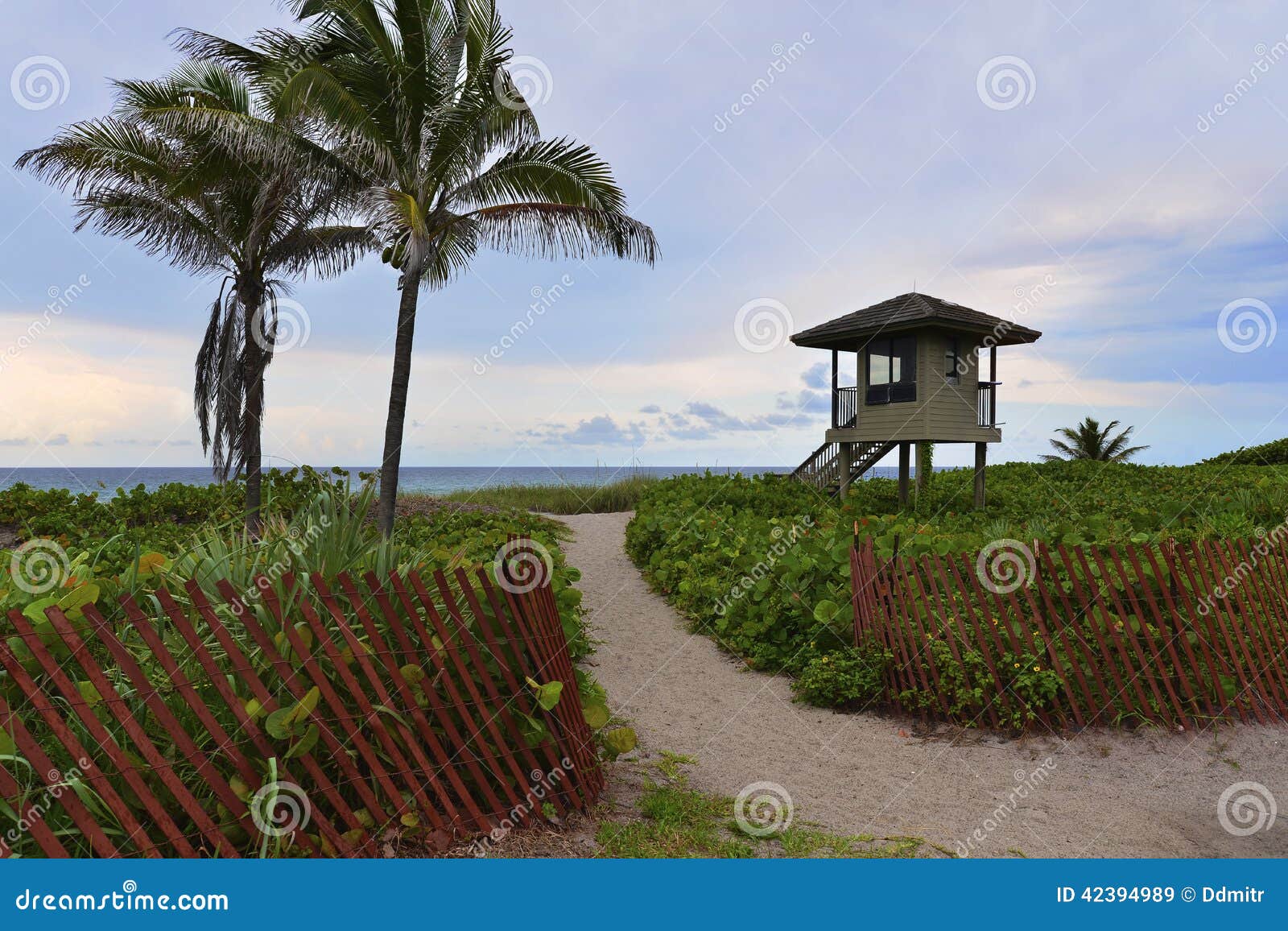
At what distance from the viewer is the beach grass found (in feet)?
78.9

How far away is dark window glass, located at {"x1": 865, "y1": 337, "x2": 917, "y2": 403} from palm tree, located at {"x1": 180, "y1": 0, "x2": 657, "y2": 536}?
8434 mm

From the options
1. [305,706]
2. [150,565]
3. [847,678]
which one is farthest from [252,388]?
[305,706]

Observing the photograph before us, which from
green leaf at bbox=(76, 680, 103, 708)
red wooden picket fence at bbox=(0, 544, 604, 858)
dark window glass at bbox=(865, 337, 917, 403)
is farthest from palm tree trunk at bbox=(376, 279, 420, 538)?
dark window glass at bbox=(865, 337, 917, 403)

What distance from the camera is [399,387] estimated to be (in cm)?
1366

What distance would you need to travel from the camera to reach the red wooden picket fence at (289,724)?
2.82 meters

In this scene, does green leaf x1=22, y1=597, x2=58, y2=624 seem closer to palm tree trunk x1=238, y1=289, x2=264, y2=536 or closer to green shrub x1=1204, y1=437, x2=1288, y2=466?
palm tree trunk x1=238, y1=289, x2=264, y2=536

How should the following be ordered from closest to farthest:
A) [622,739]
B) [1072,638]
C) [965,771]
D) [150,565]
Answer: [150,565] → [622,739] → [965,771] → [1072,638]

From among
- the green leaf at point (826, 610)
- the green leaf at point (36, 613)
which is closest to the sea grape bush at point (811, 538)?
the green leaf at point (826, 610)

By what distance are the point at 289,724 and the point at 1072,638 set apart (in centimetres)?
584

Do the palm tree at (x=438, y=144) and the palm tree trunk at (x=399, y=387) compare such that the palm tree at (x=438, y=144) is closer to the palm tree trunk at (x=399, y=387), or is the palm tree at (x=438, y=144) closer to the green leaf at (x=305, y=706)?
the palm tree trunk at (x=399, y=387)

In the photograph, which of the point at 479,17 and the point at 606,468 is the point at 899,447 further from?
the point at 479,17

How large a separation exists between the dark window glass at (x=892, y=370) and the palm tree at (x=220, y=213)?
41.2ft

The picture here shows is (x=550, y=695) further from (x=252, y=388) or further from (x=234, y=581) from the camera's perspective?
(x=252, y=388)

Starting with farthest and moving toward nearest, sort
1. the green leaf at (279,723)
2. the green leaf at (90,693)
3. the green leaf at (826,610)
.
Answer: the green leaf at (826,610)
the green leaf at (279,723)
the green leaf at (90,693)
